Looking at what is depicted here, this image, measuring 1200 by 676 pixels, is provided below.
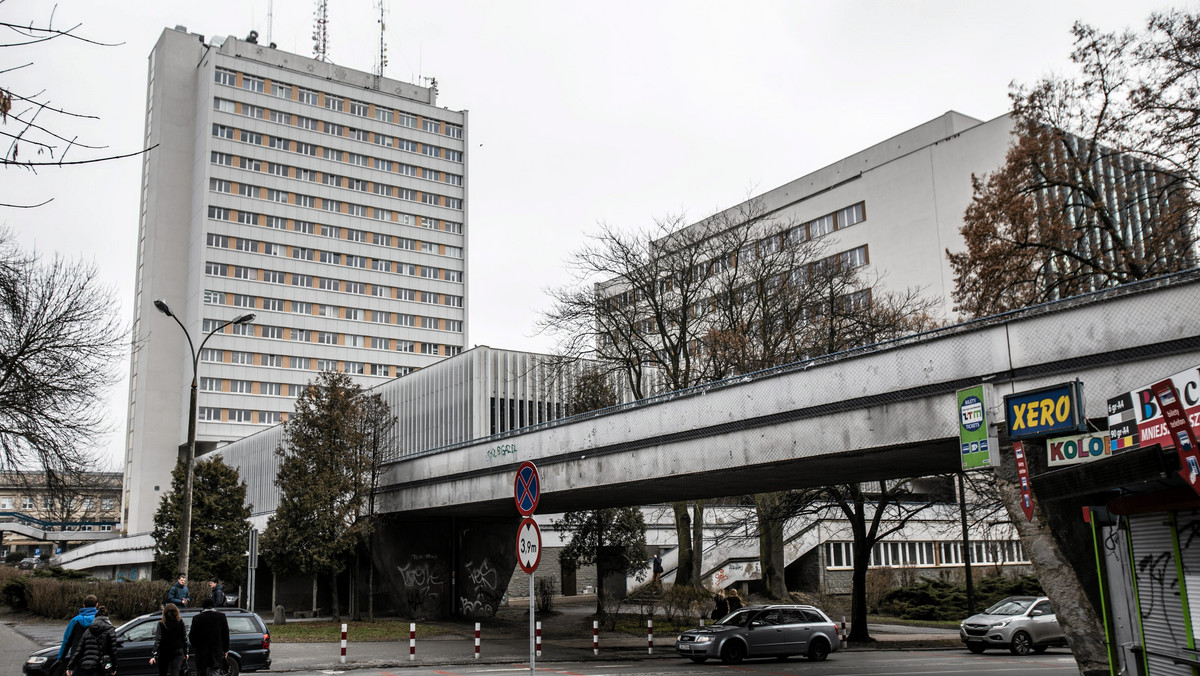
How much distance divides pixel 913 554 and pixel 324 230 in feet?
197

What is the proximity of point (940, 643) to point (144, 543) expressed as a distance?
4393cm

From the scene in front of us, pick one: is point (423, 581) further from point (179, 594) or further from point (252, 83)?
point (252, 83)

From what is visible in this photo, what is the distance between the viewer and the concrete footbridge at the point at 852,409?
12.8m

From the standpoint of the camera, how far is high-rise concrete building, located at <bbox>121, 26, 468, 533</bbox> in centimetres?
7919

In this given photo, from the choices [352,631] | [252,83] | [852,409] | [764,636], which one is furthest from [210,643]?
[252,83]

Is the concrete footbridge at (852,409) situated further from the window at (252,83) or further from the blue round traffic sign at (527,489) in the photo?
the window at (252,83)

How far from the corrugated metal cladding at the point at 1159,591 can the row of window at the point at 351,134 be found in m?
85.5

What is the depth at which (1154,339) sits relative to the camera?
12.5 meters

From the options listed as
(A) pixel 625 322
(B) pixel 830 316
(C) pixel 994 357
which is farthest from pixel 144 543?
(C) pixel 994 357

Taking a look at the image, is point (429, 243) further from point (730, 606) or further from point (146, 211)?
point (730, 606)

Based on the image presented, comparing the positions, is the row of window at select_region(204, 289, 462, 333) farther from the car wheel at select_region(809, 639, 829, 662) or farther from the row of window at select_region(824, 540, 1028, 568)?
the car wheel at select_region(809, 639, 829, 662)

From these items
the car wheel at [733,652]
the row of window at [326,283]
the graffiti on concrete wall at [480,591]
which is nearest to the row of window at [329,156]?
the row of window at [326,283]

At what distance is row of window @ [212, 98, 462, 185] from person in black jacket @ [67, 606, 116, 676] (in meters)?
77.2

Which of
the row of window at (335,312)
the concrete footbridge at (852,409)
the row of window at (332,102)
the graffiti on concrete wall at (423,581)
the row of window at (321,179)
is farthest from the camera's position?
the row of window at (332,102)
